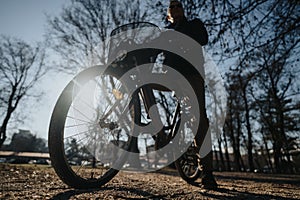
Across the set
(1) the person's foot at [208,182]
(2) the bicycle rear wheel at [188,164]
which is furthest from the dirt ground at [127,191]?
(2) the bicycle rear wheel at [188,164]

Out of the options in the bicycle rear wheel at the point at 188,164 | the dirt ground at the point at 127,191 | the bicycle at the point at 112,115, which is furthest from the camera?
the bicycle rear wheel at the point at 188,164

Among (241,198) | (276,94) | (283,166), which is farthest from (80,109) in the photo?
(283,166)

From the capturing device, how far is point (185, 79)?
2.77 metres

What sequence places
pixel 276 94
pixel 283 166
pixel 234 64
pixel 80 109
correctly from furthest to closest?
1. pixel 283 166
2. pixel 276 94
3. pixel 234 64
4. pixel 80 109

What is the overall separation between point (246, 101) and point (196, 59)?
1940 centimetres

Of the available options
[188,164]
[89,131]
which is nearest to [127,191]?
[89,131]

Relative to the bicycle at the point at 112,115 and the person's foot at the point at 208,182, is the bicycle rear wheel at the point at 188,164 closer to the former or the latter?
the bicycle at the point at 112,115

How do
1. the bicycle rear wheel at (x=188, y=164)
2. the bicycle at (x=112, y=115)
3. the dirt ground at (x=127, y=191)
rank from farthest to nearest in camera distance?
the bicycle rear wheel at (x=188, y=164) < the bicycle at (x=112, y=115) < the dirt ground at (x=127, y=191)

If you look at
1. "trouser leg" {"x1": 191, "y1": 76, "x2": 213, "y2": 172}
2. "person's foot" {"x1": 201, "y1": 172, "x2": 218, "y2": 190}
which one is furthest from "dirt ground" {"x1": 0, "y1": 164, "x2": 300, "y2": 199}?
"trouser leg" {"x1": 191, "y1": 76, "x2": 213, "y2": 172}

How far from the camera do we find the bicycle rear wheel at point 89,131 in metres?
1.83

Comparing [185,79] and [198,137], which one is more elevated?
[185,79]

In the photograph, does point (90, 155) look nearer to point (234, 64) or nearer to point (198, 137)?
point (198, 137)

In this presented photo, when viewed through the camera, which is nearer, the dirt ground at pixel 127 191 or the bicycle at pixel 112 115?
the dirt ground at pixel 127 191

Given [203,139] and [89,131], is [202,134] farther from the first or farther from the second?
[89,131]
